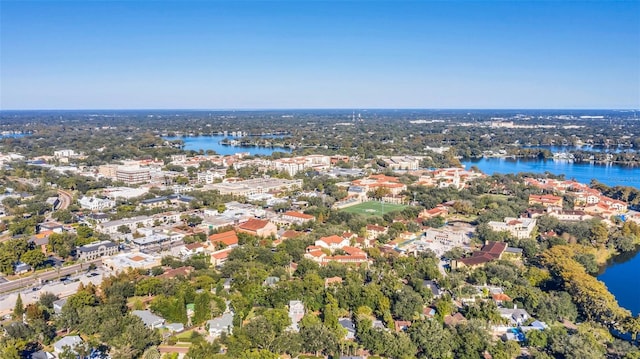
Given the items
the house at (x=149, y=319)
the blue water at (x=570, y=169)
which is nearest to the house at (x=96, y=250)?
the house at (x=149, y=319)

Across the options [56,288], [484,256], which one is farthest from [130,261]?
[484,256]

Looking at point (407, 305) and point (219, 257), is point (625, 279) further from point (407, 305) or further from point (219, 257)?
point (219, 257)

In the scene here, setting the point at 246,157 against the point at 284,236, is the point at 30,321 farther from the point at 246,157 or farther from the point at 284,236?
the point at 246,157

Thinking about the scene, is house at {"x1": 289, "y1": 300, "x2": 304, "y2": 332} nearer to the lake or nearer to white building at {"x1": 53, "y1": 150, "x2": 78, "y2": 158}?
the lake

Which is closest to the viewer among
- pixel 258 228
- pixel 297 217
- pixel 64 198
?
pixel 258 228

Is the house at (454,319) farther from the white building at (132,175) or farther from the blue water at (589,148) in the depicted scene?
the blue water at (589,148)

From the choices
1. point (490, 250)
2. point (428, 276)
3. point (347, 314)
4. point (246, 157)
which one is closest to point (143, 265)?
point (347, 314)

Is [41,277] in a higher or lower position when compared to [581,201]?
lower
